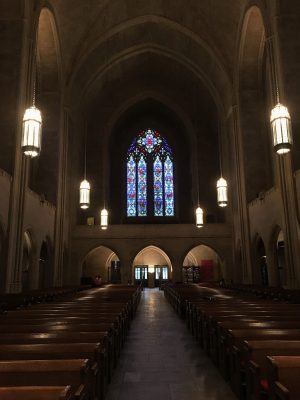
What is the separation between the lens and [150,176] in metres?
→ 26.1

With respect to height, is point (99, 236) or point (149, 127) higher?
point (149, 127)

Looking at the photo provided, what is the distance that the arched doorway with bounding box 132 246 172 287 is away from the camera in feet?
91.2

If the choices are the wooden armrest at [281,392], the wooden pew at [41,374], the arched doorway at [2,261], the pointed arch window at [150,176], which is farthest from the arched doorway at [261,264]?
the wooden pew at [41,374]

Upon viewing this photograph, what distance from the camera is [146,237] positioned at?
20.8 m

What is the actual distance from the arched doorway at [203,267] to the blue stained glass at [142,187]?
4469 millimetres

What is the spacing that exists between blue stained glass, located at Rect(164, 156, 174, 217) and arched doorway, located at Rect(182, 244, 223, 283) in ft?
10.9

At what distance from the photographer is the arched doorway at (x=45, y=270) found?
16.2 m

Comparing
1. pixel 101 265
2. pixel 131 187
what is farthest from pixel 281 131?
pixel 101 265

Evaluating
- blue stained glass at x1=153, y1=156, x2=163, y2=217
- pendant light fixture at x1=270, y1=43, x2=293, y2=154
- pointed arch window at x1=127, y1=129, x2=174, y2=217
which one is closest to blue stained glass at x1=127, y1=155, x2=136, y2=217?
pointed arch window at x1=127, y1=129, x2=174, y2=217

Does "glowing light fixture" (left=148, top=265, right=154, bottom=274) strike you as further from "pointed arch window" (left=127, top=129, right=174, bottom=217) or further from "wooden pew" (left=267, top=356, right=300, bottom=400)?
"wooden pew" (left=267, top=356, right=300, bottom=400)

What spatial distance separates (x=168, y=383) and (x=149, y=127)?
80.0ft

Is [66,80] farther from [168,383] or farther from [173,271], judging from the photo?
[168,383]

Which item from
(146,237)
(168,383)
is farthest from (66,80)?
(168,383)

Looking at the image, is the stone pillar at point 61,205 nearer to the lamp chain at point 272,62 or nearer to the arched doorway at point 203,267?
the arched doorway at point 203,267
